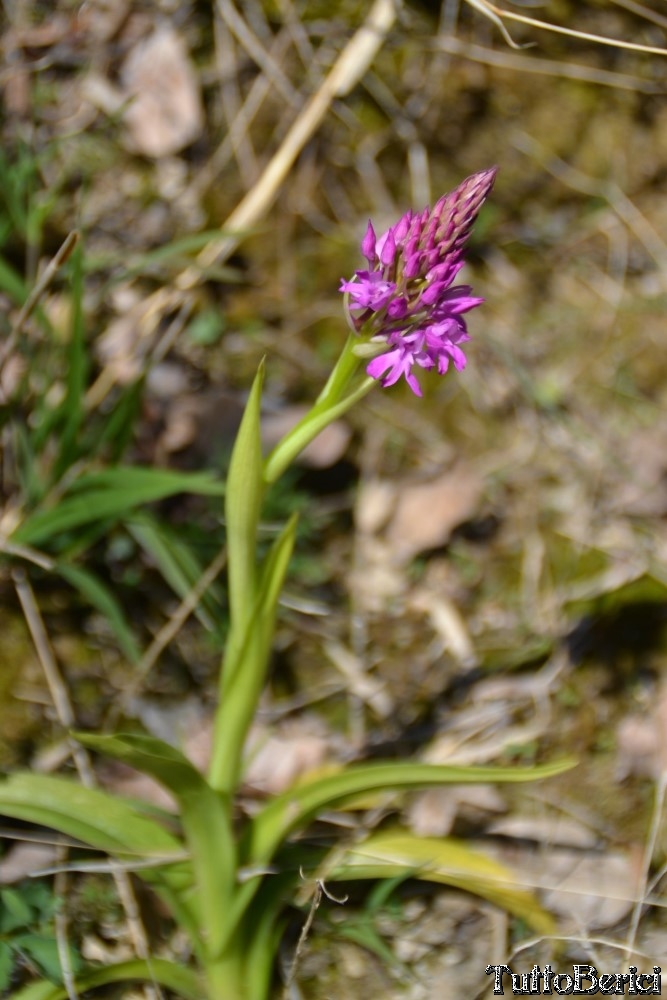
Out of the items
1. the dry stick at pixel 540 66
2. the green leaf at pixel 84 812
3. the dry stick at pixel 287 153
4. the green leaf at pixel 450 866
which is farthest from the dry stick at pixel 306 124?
the green leaf at pixel 450 866

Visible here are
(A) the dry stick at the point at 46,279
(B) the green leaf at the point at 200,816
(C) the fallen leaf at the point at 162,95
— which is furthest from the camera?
(C) the fallen leaf at the point at 162,95

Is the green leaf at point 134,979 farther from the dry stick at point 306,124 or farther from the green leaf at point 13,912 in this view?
the dry stick at point 306,124

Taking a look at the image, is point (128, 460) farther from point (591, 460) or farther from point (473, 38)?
point (473, 38)

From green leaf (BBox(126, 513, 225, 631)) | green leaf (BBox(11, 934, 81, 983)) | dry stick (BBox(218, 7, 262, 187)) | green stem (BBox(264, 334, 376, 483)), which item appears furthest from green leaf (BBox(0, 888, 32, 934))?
dry stick (BBox(218, 7, 262, 187))

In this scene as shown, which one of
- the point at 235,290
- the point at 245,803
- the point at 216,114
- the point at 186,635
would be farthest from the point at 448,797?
the point at 216,114

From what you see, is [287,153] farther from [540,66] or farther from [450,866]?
[450,866]

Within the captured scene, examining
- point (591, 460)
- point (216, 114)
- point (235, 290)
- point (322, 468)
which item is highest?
point (216, 114)
